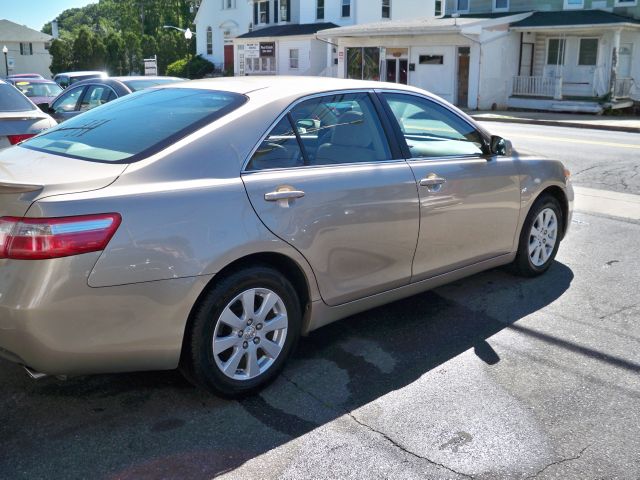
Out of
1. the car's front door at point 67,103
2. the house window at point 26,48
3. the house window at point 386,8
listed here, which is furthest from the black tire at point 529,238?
the house window at point 26,48

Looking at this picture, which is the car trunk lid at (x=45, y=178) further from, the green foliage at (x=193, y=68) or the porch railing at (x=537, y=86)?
the green foliage at (x=193, y=68)

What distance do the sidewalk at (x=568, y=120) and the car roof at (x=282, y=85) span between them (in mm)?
18849

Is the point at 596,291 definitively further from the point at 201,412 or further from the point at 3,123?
the point at 3,123

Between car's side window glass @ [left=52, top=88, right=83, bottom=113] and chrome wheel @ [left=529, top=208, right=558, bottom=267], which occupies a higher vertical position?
car's side window glass @ [left=52, top=88, right=83, bottom=113]

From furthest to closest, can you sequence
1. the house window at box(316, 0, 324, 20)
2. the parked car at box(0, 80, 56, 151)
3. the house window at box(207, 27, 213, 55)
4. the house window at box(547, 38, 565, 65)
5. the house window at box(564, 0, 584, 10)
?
the house window at box(207, 27, 213, 55) < the house window at box(316, 0, 324, 20) < the house window at box(564, 0, 584, 10) < the house window at box(547, 38, 565, 65) < the parked car at box(0, 80, 56, 151)

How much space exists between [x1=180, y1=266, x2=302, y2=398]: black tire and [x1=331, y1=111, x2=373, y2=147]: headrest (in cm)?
102

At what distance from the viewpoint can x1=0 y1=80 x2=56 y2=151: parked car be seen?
683cm

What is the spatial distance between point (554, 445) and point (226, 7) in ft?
170

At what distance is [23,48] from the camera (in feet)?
209

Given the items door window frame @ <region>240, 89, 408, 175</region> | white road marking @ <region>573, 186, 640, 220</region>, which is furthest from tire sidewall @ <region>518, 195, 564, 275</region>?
white road marking @ <region>573, 186, 640, 220</region>

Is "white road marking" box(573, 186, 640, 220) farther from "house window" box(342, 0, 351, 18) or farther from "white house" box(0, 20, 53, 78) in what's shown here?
"white house" box(0, 20, 53, 78)

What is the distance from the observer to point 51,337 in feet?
9.96

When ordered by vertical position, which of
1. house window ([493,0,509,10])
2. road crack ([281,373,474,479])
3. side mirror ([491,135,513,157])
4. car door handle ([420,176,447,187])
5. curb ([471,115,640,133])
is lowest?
curb ([471,115,640,133])

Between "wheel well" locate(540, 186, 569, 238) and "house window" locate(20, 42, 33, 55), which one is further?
"house window" locate(20, 42, 33, 55)
